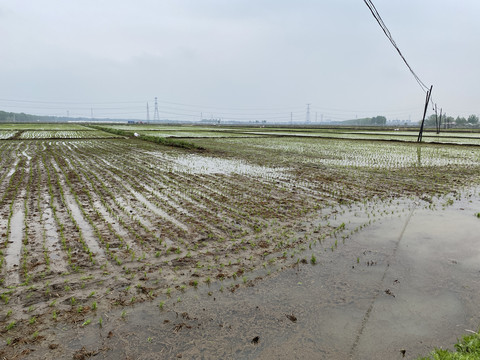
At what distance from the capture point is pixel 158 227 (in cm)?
682

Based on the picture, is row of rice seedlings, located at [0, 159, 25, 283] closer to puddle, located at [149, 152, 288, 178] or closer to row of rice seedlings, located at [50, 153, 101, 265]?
row of rice seedlings, located at [50, 153, 101, 265]

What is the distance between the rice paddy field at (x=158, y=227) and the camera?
13.8ft

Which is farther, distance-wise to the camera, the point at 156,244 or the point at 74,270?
the point at 156,244

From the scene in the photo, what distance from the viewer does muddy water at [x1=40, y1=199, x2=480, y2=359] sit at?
11.0 feet

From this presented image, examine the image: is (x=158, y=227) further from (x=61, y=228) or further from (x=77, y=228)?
(x=61, y=228)

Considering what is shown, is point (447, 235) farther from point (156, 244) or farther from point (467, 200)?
point (156, 244)

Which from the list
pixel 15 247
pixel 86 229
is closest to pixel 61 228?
pixel 86 229

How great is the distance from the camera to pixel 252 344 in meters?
3.41

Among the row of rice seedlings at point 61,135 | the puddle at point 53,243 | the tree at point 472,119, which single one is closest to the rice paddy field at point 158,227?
the puddle at point 53,243

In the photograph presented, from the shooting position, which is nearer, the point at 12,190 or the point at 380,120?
the point at 12,190

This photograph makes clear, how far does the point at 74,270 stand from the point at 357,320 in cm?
425

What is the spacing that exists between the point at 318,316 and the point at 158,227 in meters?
4.13

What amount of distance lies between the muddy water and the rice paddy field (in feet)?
0.91

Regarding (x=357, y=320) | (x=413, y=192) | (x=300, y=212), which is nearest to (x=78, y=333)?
(x=357, y=320)
